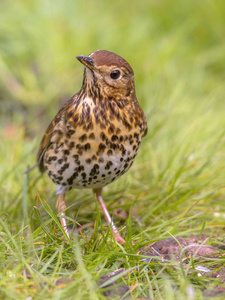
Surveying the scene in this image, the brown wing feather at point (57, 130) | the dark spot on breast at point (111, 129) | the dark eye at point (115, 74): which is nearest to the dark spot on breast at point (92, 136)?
the dark spot on breast at point (111, 129)

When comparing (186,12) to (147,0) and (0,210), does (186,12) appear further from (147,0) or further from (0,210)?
(0,210)

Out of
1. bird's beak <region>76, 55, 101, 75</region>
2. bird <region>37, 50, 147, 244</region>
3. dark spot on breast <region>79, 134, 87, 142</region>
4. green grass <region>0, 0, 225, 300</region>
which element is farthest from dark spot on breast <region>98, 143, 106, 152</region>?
bird's beak <region>76, 55, 101, 75</region>

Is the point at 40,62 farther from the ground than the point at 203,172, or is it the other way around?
the point at 40,62

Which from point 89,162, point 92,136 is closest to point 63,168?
point 89,162

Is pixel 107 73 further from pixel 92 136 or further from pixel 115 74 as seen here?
pixel 92 136

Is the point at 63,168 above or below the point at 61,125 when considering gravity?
below

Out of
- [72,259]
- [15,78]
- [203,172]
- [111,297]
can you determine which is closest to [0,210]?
[72,259]

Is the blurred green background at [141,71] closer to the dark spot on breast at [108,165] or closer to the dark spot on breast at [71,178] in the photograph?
the dark spot on breast at [71,178]
